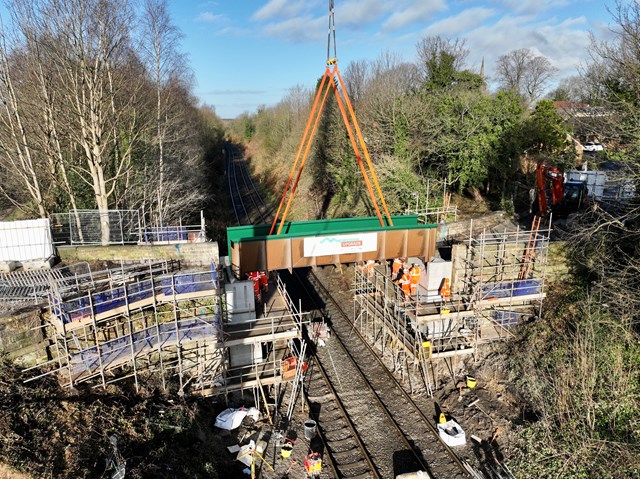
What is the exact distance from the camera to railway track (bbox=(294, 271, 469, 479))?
10695mm

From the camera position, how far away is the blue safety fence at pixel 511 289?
1422 centimetres

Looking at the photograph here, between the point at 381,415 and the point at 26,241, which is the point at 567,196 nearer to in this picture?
the point at 381,415

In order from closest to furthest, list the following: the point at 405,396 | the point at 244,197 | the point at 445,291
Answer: the point at 405,396, the point at 445,291, the point at 244,197

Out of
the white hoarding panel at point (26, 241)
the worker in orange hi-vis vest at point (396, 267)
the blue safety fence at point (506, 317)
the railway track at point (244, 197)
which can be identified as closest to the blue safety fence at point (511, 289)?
the blue safety fence at point (506, 317)

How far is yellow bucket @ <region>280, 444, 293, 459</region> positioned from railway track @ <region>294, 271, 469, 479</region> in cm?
106

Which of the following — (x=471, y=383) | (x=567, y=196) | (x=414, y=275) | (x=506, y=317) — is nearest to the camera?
(x=471, y=383)

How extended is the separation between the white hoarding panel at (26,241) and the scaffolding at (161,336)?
332 centimetres

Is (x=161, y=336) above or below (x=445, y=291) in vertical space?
below

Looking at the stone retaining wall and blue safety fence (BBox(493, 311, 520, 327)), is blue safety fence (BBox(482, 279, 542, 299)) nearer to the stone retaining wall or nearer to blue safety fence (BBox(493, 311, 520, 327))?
blue safety fence (BBox(493, 311, 520, 327))

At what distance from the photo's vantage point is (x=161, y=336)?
1177 cm

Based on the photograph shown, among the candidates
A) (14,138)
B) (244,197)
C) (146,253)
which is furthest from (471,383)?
(244,197)

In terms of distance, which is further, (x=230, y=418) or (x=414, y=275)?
(x=414, y=275)

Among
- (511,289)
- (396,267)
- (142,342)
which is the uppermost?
(396,267)

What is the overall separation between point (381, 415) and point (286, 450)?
309cm
